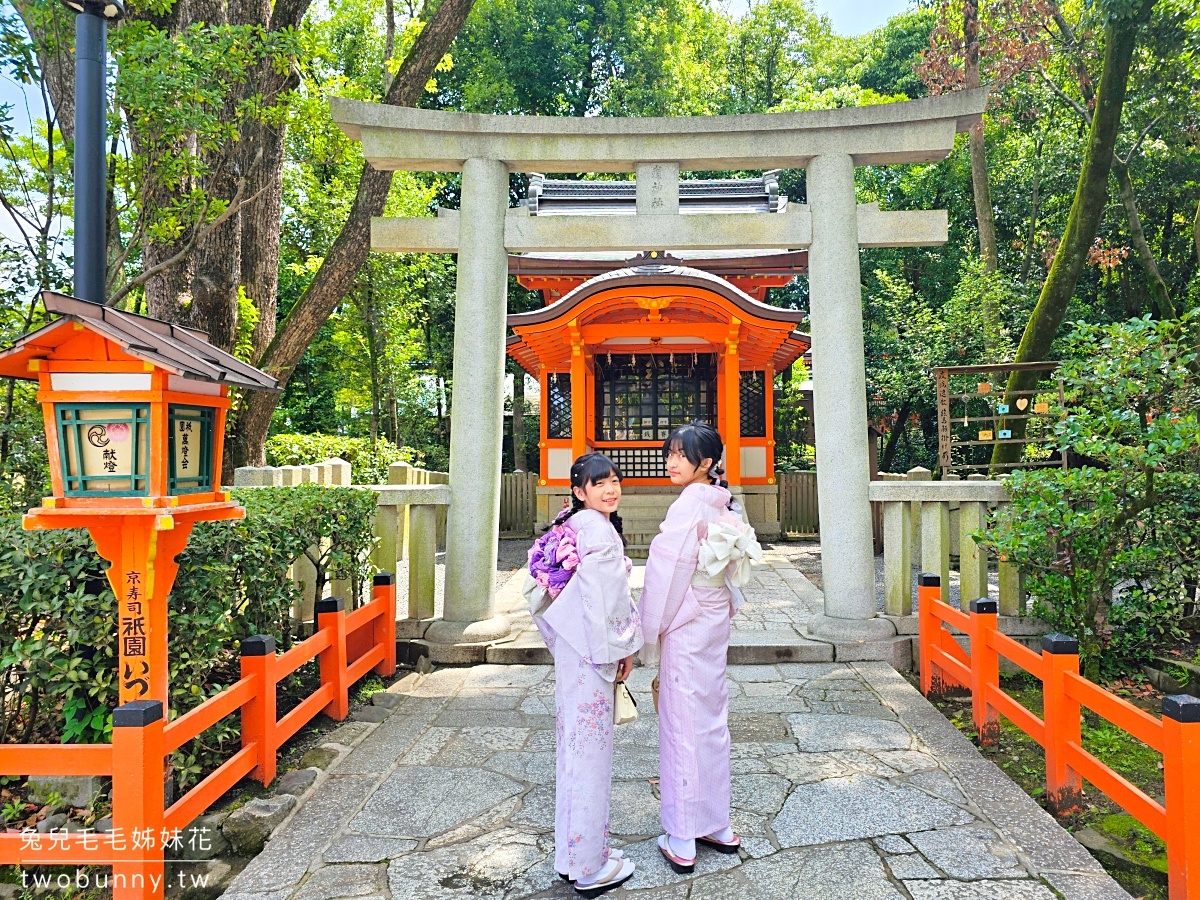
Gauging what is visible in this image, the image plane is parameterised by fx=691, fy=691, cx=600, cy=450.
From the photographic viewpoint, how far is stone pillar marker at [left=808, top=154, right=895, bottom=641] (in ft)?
17.7

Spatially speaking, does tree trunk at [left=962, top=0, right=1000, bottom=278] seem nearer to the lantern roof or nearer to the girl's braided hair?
the girl's braided hair

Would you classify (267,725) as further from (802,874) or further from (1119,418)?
(1119,418)

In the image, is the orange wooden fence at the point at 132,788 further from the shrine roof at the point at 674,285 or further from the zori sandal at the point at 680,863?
the shrine roof at the point at 674,285

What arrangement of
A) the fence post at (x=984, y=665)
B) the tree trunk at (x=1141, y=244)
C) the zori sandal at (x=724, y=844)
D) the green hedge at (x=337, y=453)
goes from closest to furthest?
the zori sandal at (x=724, y=844), the fence post at (x=984, y=665), the green hedge at (x=337, y=453), the tree trunk at (x=1141, y=244)

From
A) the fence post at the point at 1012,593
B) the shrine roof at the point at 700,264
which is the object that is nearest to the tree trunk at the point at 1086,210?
the fence post at the point at 1012,593

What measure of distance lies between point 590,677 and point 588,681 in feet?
0.05

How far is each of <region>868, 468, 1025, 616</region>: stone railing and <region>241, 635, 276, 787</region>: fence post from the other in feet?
14.3

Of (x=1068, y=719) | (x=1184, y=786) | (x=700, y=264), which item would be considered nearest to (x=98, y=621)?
(x=1184, y=786)

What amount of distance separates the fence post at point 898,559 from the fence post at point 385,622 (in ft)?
12.7

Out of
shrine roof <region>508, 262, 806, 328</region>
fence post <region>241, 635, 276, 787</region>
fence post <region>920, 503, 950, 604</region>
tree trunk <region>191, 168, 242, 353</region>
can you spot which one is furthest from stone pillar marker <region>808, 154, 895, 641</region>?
tree trunk <region>191, 168, 242, 353</region>

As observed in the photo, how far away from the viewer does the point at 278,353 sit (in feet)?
26.5

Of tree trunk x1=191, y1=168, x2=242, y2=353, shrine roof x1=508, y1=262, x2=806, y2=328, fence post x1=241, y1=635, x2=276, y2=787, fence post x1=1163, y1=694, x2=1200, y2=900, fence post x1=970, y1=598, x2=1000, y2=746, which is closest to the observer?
fence post x1=1163, y1=694, x2=1200, y2=900

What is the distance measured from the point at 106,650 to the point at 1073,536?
5.54 meters

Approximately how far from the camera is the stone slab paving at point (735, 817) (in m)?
2.61
